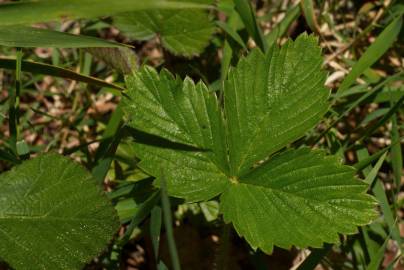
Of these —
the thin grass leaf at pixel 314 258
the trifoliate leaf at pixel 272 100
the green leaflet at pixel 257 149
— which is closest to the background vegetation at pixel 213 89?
the thin grass leaf at pixel 314 258

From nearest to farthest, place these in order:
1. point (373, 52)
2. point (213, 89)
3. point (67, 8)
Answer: point (67, 8), point (373, 52), point (213, 89)

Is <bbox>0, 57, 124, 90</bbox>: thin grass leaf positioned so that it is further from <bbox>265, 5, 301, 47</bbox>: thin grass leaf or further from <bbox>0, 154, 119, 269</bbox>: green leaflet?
<bbox>265, 5, 301, 47</bbox>: thin grass leaf

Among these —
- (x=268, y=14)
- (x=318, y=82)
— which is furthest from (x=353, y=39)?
(x=318, y=82)

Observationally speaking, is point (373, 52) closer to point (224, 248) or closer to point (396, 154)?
point (396, 154)

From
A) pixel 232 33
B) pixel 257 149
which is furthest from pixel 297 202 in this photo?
pixel 232 33

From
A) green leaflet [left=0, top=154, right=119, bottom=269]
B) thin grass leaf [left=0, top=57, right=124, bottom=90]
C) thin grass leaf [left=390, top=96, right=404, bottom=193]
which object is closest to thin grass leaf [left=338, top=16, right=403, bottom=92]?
thin grass leaf [left=390, top=96, right=404, bottom=193]

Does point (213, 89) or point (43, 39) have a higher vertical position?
point (43, 39)

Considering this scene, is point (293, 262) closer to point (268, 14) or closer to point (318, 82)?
point (318, 82)
